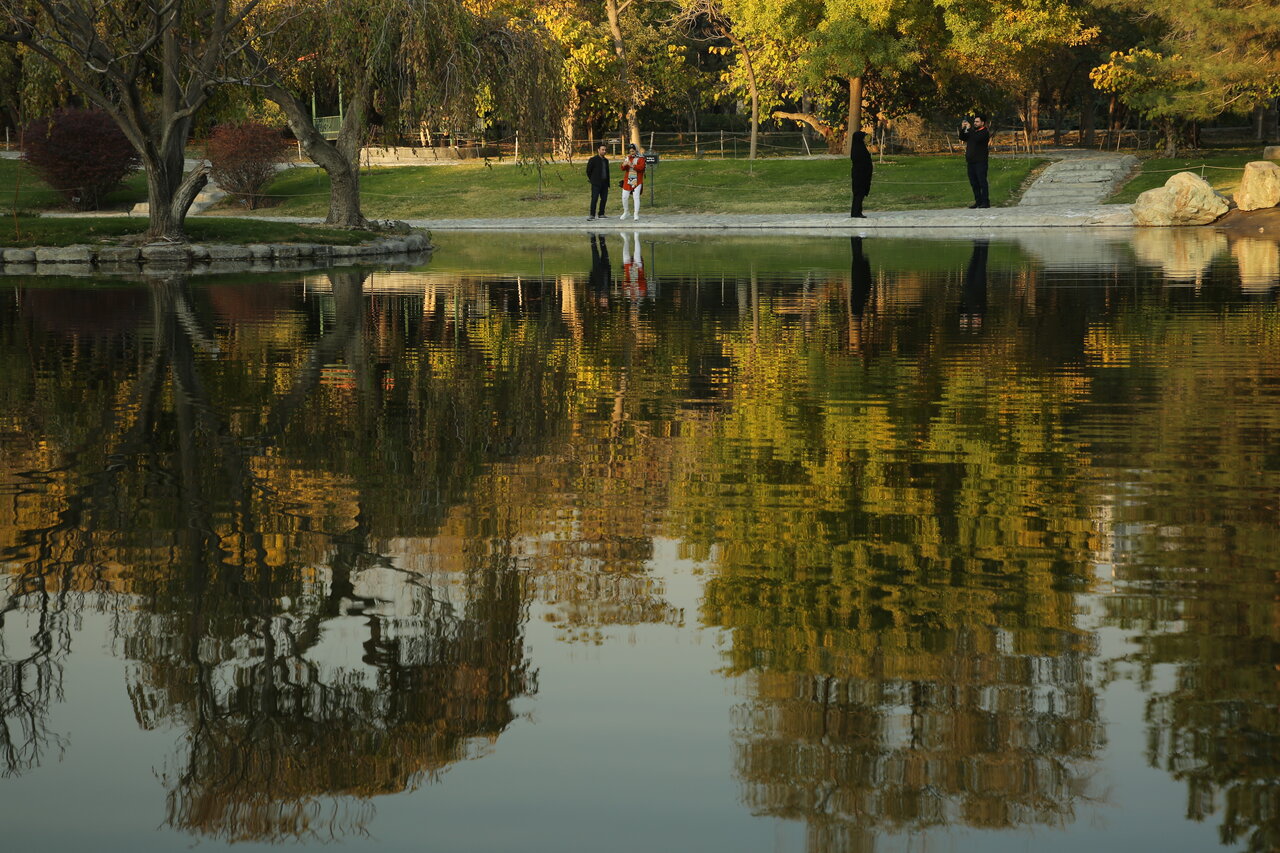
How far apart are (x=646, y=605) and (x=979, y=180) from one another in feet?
107

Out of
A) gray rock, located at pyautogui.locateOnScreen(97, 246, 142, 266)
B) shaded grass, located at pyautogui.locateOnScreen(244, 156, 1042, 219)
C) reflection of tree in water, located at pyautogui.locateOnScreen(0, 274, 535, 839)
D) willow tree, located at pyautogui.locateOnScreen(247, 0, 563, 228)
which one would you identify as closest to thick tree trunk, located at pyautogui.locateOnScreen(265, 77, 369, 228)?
willow tree, located at pyautogui.locateOnScreen(247, 0, 563, 228)

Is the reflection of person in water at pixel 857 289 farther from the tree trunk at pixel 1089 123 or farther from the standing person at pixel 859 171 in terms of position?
the tree trunk at pixel 1089 123

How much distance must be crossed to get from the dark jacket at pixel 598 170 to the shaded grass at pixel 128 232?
376 inches

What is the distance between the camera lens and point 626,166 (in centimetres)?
3659

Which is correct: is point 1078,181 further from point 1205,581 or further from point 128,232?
point 1205,581

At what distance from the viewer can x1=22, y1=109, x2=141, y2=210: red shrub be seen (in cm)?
4450

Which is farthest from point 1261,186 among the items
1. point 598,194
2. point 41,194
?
point 41,194

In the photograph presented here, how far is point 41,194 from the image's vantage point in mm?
48250

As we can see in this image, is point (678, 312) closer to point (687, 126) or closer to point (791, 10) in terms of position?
point (791, 10)

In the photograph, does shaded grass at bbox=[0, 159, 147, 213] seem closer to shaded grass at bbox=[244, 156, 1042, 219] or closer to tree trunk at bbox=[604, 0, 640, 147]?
shaded grass at bbox=[244, 156, 1042, 219]

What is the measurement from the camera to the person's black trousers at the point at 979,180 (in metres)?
35.5

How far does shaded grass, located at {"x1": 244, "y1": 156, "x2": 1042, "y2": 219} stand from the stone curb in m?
16.6

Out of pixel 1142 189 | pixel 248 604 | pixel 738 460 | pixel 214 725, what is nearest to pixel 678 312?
pixel 738 460

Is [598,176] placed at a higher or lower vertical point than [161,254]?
higher
